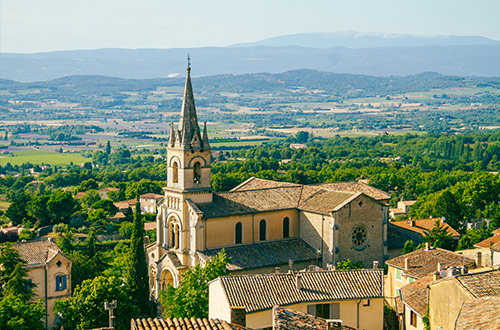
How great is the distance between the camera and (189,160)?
53000mm

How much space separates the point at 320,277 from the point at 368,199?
19099 millimetres

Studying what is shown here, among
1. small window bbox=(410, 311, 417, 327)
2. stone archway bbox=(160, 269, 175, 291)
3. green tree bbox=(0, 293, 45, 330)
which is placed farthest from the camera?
stone archway bbox=(160, 269, 175, 291)

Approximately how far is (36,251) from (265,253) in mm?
15245

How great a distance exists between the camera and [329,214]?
52.7 metres

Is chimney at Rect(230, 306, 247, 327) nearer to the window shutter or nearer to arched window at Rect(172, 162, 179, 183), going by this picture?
the window shutter

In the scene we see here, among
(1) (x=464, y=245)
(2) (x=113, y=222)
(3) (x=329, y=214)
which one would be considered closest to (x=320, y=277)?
(3) (x=329, y=214)

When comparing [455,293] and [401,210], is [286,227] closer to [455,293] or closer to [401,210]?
[455,293]

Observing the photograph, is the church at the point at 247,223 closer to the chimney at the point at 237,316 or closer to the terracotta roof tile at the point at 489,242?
the terracotta roof tile at the point at 489,242

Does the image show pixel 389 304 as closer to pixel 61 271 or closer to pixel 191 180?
pixel 191 180

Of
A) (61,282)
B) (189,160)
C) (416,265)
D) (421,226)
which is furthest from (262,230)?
(421,226)

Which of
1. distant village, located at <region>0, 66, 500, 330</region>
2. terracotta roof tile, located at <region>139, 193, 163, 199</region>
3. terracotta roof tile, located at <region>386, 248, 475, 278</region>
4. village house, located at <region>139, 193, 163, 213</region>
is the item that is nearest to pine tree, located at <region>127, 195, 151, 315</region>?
distant village, located at <region>0, 66, 500, 330</region>

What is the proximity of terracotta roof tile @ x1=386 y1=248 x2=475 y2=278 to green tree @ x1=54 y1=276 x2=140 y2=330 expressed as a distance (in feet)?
49.5

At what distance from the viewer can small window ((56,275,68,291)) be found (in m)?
52.9

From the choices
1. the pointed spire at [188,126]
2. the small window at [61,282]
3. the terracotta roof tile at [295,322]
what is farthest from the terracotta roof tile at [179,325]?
the small window at [61,282]
